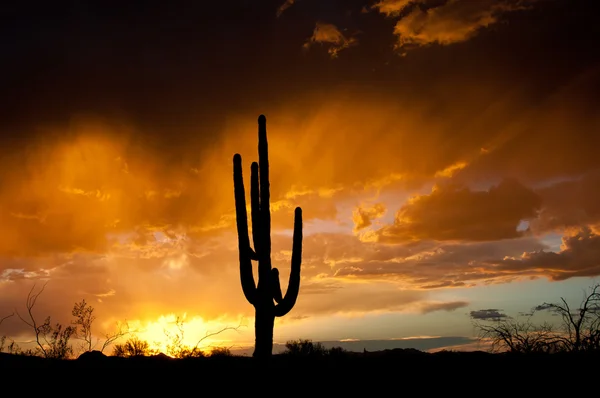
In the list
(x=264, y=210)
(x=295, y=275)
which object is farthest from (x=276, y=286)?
(x=264, y=210)

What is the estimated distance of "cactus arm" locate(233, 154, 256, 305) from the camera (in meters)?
13.9

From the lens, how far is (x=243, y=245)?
1398 centimetres

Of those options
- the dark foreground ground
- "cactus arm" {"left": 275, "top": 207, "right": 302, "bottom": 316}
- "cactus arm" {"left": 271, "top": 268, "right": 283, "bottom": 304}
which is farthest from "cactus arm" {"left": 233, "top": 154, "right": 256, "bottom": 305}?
the dark foreground ground

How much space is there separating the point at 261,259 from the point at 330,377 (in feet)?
14.4

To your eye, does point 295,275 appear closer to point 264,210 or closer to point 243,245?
point 243,245

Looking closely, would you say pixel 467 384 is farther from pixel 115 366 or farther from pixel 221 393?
pixel 115 366

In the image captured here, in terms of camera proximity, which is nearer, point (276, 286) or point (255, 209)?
point (255, 209)

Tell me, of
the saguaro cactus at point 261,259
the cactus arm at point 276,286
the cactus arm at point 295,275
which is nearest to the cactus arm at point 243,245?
the saguaro cactus at point 261,259

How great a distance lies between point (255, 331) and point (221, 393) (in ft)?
13.8

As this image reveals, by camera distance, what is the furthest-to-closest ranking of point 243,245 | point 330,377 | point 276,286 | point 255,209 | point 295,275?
point 295,275 → point 276,286 → point 255,209 → point 243,245 → point 330,377

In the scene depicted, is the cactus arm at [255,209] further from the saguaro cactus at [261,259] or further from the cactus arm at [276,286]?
the cactus arm at [276,286]

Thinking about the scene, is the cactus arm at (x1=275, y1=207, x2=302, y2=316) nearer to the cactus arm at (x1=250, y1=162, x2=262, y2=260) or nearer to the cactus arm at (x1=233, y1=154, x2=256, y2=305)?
the cactus arm at (x1=233, y1=154, x2=256, y2=305)

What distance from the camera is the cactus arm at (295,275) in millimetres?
14410

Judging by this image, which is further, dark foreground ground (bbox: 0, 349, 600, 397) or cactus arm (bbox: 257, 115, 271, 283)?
cactus arm (bbox: 257, 115, 271, 283)
